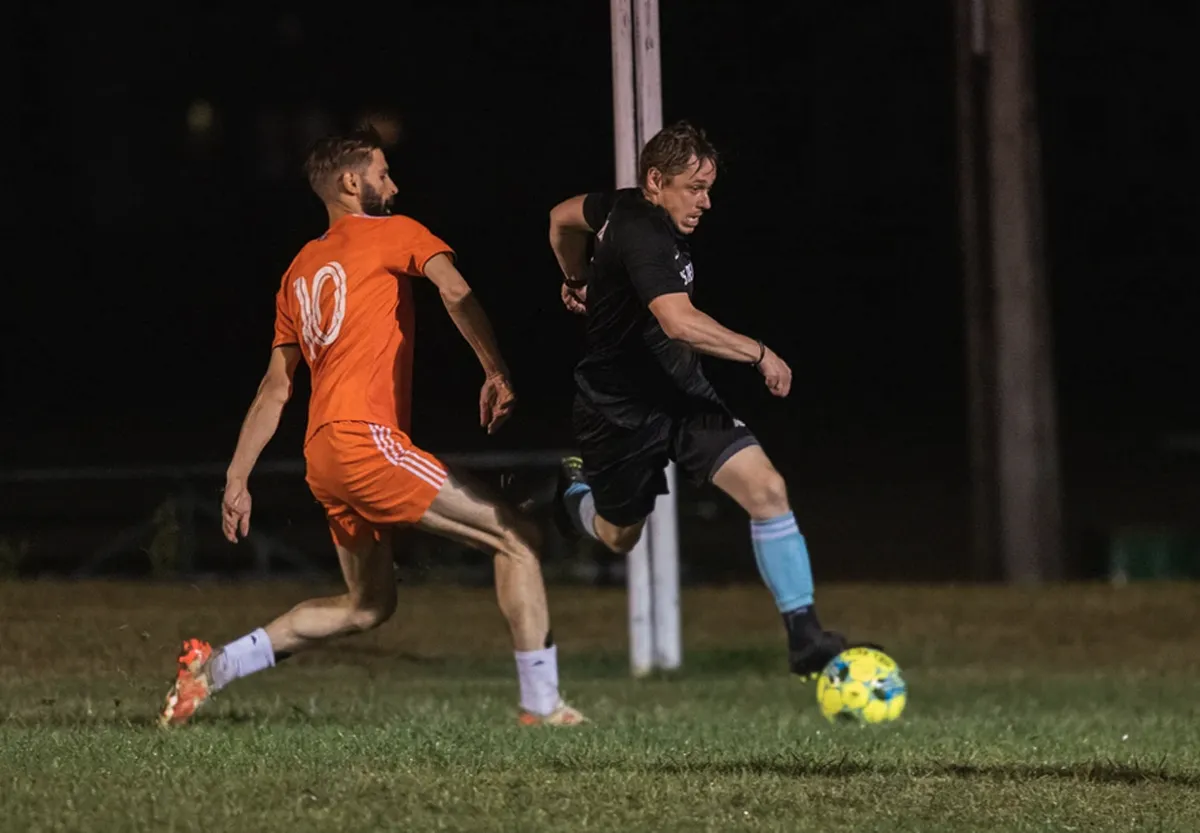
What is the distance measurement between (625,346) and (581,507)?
1016 mm

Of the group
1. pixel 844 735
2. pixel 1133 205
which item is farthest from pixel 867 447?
pixel 844 735

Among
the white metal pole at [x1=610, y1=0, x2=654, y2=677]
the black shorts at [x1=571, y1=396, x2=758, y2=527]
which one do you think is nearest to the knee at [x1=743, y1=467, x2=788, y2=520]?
the black shorts at [x1=571, y1=396, x2=758, y2=527]

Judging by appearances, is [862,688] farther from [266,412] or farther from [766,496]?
[266,412]

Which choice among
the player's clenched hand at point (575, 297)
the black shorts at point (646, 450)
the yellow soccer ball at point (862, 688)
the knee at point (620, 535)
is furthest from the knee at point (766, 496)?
the player's clenched hand at point (575, 297)

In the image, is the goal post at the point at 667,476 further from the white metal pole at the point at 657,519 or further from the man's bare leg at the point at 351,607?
the man's bare leg at the point at 351,607

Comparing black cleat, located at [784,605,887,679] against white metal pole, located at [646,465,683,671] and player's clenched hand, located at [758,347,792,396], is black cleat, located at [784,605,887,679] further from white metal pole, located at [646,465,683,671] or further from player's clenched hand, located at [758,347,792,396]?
white metal pole, located at [646,465,683,671]

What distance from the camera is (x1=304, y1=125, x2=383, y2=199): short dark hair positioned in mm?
8852

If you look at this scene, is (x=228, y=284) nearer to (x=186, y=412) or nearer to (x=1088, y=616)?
(x=186, y=412)

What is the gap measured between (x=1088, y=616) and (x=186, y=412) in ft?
62.4

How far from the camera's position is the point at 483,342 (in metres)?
8.48

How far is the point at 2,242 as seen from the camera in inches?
1237

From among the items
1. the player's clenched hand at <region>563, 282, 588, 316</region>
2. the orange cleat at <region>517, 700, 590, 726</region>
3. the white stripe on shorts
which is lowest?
the orange cleat at <region>517, 700, 590, 726</region>

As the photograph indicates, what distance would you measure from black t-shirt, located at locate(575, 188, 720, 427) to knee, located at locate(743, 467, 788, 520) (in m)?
0.42

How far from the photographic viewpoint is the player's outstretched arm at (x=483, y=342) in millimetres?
8438
